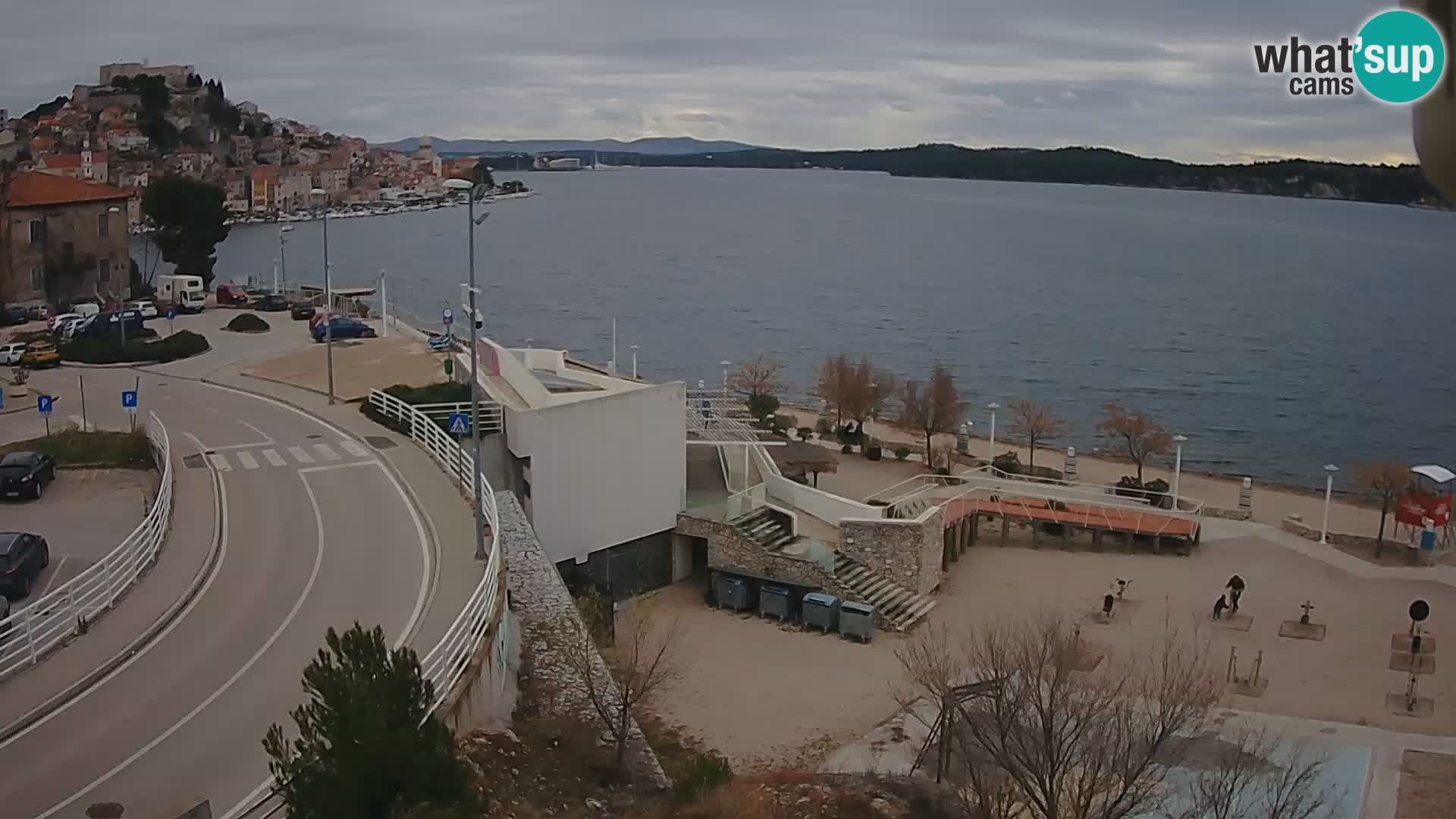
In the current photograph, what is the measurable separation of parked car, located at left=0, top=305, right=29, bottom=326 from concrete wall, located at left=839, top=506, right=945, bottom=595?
37883 millimetres

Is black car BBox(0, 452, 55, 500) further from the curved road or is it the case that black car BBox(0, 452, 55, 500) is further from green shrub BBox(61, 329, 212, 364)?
green shrub BBox(61, 329, 212, 364)

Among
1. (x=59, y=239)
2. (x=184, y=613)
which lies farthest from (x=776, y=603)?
(x=59, y=239)

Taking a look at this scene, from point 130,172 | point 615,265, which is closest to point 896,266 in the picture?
point 615,265

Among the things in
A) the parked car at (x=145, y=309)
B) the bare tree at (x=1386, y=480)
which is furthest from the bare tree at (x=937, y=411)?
the parked car at (x=145, y=309)

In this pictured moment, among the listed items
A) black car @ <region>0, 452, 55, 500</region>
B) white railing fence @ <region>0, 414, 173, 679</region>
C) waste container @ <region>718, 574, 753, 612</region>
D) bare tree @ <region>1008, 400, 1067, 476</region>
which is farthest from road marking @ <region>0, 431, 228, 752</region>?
bare tree @ <region>1008, 400, 1067, 476</region>

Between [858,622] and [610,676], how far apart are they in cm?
817

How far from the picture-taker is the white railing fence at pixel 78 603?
46.2 ft

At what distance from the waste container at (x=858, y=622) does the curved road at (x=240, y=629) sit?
859cm

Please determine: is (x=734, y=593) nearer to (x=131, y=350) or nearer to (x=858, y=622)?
(x=858, y=622)

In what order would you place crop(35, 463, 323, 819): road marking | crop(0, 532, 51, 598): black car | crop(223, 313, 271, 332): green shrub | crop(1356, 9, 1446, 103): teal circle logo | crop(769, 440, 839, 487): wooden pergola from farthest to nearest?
crop(223, 313, 271, 332): green shrub, crop(769, 440, 839, 487): wooden pergola, crop(0, 532, 51, 598): black car, crop(35, 463, 323, 819): road marking, crop(1356, 9, 1446, 103): teal circle logo

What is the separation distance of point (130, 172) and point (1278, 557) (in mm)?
167492

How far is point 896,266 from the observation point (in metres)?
137

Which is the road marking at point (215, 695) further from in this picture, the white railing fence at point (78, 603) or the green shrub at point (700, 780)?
the green shrub at point (700, 780)

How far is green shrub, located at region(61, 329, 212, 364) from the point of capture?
39.1 metres
